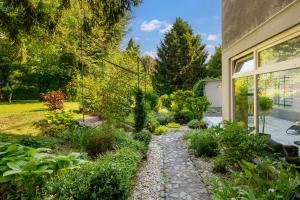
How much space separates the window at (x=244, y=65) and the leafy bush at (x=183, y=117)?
6849mm

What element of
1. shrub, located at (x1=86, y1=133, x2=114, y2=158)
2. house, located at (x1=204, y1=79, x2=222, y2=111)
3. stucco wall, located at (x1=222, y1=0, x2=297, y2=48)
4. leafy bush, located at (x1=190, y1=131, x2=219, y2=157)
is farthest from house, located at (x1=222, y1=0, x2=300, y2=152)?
house, located at (x1=204, y1=79, x2=222, y2=111)

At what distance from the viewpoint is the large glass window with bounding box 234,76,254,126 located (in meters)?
Answer: 6.48

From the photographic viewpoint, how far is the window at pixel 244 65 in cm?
637

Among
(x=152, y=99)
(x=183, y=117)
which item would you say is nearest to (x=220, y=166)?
(x=183, y=117)

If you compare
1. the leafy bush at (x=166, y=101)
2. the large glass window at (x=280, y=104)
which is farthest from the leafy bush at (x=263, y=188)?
the leafy bush at (x=166, y=101)

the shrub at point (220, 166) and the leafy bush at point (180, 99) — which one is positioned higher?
the leafy bush at point (180, 99)

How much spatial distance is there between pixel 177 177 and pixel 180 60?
79.2 feet

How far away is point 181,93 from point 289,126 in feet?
40.3

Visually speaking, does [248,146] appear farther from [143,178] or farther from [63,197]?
[63,197]

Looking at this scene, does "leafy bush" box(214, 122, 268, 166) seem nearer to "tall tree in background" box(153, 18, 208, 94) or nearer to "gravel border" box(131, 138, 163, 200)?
"gravel border" box(131, 138, 163, 200)

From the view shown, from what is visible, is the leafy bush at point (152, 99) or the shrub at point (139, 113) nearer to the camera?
the shrub at point (139, 113)

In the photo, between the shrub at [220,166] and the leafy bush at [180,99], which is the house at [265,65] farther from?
the leafy bush at [180,99]

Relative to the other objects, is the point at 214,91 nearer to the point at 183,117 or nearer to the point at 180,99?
the point at 180,99

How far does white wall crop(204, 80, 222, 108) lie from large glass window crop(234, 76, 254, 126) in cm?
1406
